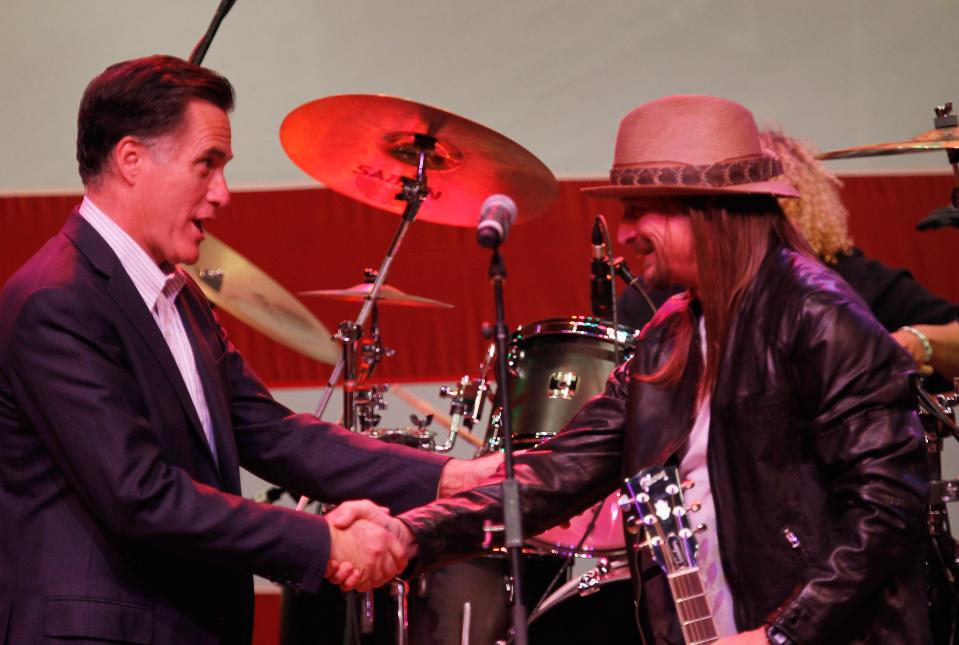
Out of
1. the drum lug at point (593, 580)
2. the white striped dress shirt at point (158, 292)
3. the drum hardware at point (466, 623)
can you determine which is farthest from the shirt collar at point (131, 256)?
the drum hardware at point (466, 623)

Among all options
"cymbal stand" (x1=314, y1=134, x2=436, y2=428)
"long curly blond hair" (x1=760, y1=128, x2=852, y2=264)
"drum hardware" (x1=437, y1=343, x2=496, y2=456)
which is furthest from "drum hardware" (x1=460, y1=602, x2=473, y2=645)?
"long curly blond hair" (x1=760, y1=128, x2=852, y2=264)

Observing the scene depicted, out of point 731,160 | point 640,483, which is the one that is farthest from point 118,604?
point 731,160

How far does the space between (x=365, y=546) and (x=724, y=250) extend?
1.24m

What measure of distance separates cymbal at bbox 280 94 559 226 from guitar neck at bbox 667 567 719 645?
1992mm

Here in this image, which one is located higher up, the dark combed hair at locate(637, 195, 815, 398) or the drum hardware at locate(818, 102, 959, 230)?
the drum hardware at locate(818, 102, 959, 230)

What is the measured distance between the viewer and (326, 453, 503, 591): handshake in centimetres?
320

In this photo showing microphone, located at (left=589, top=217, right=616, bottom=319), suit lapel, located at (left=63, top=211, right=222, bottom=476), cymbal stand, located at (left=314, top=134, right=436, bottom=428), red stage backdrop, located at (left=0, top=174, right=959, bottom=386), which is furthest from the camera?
red stage backdrop, located at (left=0, top=174, right=959, bottom=386)

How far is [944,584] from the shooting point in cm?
366

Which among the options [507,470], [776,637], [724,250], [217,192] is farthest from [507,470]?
[217,192]

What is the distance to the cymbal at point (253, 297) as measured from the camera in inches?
205

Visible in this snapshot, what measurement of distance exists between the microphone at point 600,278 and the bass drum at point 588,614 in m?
0.97

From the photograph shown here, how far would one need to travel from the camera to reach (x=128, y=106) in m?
3.13

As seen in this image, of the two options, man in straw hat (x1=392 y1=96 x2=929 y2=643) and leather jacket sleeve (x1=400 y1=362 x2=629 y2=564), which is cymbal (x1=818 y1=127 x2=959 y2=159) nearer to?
man in straw hat (x1=392 y1=96 x2=929 y2=643)

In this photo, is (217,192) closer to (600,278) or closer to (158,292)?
(158,292)
